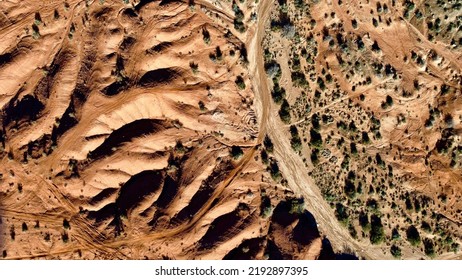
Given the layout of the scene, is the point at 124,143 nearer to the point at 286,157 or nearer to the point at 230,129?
the point at 230,129

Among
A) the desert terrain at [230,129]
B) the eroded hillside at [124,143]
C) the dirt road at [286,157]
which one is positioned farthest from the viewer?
the dirt road at [286,157]

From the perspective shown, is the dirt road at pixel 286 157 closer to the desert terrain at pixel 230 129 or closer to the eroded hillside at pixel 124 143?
the desert terrain at pixel 230 129

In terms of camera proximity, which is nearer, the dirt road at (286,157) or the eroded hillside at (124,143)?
the eroded hillside at (124,143)

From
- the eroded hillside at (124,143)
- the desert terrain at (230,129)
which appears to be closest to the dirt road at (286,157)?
the desert terrain at (230,129)

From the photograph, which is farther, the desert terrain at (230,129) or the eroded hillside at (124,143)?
the desert terrain at (230,129)

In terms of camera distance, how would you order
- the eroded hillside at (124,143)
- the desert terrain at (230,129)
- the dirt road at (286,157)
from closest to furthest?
the eroded hillside at (124,143) < the desert terrain at (230,129) < the dirt road at (286,157)

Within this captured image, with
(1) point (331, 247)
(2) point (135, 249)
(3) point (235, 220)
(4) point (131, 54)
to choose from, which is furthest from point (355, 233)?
(4) point (131, 54)

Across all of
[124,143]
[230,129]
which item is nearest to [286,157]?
[230,129]

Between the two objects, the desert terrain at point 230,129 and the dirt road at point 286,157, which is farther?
the dirt road at point 286,157

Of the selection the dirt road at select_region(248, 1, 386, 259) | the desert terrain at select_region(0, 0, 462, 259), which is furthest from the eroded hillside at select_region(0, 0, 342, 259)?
the dirt road at select_region(248, 1, 386, 259)
